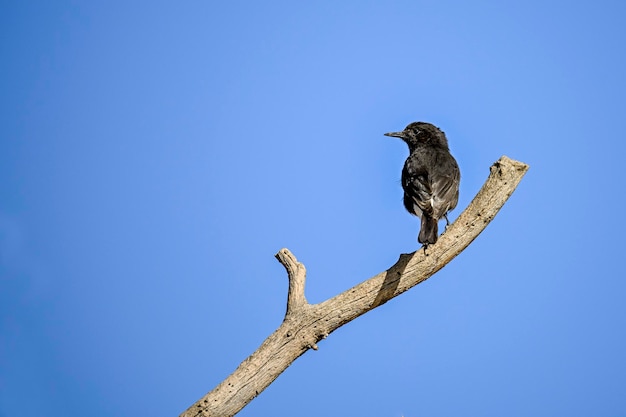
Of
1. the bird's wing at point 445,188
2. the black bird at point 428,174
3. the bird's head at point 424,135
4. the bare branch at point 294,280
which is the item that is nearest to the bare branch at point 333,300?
the bare branch at point 294,280

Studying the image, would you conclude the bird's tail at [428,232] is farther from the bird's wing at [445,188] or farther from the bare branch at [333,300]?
the bird's wing at [445,188]

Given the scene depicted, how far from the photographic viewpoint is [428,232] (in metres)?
6.52

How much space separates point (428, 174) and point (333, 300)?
8.44 feet

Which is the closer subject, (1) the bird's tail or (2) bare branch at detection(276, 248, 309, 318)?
(2) bare branch at detection(276, 248, 309, 318)

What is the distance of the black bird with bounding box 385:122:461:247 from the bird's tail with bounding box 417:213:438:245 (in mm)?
14

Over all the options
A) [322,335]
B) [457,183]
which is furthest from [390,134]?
[322,335]

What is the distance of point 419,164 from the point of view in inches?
325

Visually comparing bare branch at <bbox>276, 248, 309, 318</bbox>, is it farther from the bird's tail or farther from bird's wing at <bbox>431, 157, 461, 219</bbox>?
bird's wing at <bbox>431, 157, 461, 219</bbox>

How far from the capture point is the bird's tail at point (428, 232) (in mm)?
6352

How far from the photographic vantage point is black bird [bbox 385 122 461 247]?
25.2 ft

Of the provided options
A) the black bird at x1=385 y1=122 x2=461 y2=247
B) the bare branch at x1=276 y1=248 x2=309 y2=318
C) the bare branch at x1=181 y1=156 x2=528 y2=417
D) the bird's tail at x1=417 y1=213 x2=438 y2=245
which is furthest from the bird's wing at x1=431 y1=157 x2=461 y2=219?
the bare branch at x1=276 y1=248 x2=309 y2=318

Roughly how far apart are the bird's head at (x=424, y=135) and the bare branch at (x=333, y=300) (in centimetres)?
247

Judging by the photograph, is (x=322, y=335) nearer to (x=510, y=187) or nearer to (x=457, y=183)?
(x=510, y=187)

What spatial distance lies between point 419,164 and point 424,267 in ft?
7.50
